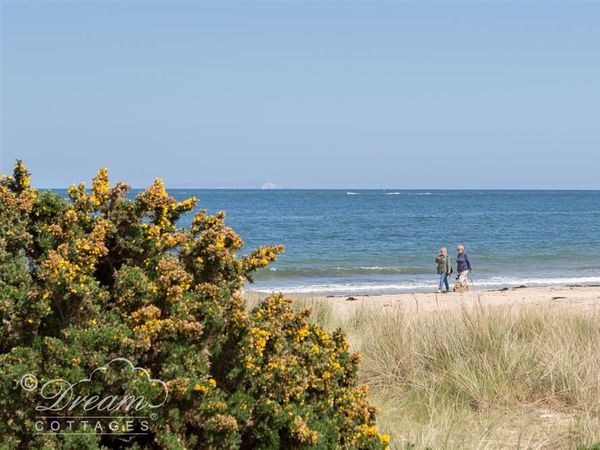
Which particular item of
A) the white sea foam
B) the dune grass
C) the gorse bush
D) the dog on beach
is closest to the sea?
the white sea foam

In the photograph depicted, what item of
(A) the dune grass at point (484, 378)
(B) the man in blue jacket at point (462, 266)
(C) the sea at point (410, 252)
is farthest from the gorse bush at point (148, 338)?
(B) the man in blue jacket at point (462, 266)

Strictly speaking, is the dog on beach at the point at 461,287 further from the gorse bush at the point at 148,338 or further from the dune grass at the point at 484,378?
the gorse bush at the point at 148,338

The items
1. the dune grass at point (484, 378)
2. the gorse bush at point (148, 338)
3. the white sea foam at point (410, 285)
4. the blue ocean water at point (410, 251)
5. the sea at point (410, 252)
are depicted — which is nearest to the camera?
the gorse bush at point (148, 338)

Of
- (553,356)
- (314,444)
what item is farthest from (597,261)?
(314,444)

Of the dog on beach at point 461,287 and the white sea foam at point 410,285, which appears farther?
the white sea foam at point 410,285

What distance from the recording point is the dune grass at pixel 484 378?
17.7 ft

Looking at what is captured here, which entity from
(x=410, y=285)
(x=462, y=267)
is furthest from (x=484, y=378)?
(x=410, y=285)

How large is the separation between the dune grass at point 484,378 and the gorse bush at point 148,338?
Result: 133 centimetres

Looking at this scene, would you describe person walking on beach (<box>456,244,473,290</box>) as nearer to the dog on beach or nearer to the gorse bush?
the dog on beach

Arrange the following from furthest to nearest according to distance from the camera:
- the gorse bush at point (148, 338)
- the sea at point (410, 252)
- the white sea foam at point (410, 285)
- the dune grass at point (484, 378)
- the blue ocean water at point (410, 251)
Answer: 1. the blue ocean water at point (410, 251)
2. the sea at point (410, 252)
3. the white sea foam at point (410, 285)
4. the dune grass at point (484, 378)
5. the gorse bush at point (148, 338)

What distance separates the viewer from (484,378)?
6.36 metres

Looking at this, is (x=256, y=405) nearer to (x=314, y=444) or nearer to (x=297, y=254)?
(x=314, y=444)

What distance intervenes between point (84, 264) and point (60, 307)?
207 mm

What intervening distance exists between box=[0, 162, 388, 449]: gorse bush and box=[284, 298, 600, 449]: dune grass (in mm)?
1329
